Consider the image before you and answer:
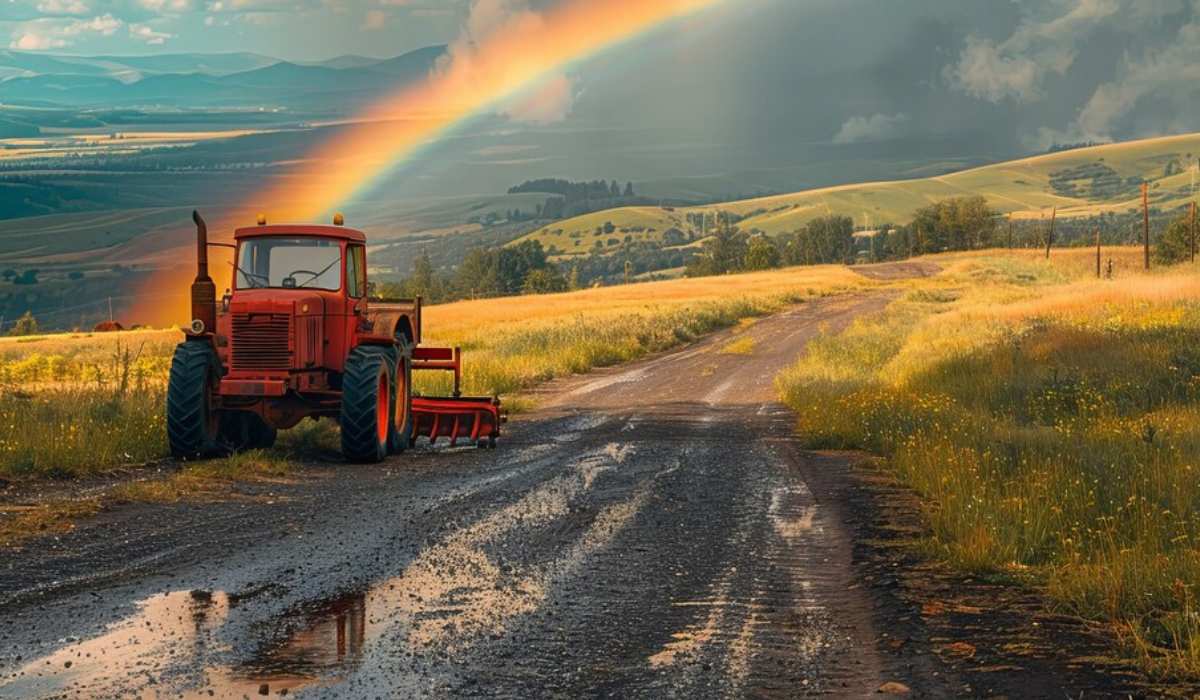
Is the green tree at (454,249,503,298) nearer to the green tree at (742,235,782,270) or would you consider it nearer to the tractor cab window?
the green tree at (742,235,782,270)

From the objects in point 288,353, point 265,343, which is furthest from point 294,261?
point 288,353

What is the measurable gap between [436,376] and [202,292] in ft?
33.8

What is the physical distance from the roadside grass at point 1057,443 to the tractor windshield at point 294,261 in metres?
7.54

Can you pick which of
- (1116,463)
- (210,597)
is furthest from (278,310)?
(1116,463)

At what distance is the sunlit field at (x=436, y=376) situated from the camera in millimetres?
15609

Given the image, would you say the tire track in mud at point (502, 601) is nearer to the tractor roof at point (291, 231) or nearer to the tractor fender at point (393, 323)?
the tractor fender at point (393, 323)

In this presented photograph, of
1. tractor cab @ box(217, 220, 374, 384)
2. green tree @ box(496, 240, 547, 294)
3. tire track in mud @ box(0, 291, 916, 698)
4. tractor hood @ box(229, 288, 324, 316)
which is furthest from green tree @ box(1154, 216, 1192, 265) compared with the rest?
tire track in mud @ box(0, 291, 916, 698)

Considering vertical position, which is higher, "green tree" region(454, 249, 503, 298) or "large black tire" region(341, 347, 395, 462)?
"green tree" region(454, 249, 503, 298)

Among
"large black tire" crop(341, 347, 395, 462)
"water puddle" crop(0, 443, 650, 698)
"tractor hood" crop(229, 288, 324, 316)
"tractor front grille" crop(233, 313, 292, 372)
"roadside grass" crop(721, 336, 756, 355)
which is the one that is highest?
"tractor hood" crop(229, 288, 324, 316)

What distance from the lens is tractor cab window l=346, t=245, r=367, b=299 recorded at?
1731 cm

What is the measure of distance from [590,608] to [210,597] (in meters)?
2.60

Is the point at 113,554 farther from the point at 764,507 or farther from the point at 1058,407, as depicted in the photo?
the point at 1058,407

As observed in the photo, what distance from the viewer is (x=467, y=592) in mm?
8891

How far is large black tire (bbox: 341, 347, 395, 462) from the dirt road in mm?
456
